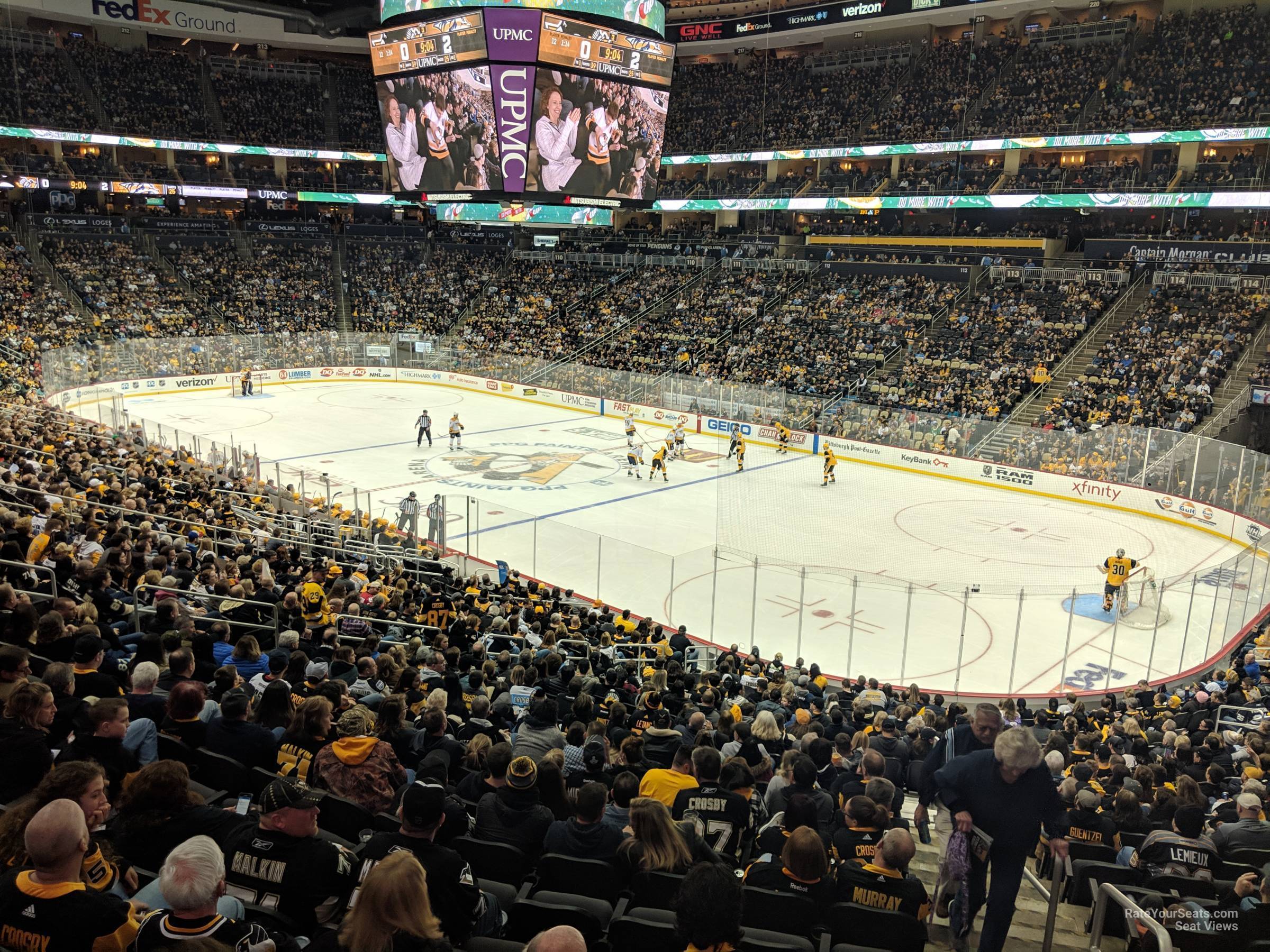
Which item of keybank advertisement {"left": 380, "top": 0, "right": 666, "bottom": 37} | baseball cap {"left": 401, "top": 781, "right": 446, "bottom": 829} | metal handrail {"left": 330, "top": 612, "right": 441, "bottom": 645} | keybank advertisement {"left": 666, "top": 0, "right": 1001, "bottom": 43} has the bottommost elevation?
metal handrail {"left": 330, "top": 612, "right": 441, "bottom": 645}

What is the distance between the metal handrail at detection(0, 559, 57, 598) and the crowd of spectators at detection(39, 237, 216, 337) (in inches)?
1560

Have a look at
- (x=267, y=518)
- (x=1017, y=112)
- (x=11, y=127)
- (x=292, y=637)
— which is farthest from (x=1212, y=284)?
(x=11, y=127)

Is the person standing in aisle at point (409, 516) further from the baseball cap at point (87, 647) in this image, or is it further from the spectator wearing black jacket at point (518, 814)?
the spectator wearing black jacket at point (518, 814)

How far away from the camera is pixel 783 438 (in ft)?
107

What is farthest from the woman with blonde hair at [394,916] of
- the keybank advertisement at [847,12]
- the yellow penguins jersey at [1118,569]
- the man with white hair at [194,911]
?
the keybank advertisement at [847,12]

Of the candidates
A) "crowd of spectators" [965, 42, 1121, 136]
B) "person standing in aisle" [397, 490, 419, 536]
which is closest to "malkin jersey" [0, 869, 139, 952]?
"person standing in aisle" [397, 490, 419, 536]

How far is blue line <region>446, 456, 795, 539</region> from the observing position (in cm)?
1925

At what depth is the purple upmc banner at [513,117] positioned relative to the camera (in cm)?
2714

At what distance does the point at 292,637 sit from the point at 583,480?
19.1m

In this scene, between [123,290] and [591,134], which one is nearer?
[591,134]

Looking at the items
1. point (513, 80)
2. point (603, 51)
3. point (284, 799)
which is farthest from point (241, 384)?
point (284, 799)

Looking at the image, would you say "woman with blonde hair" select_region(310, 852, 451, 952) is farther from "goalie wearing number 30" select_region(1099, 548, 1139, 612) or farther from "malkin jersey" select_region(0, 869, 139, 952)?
"goalie wearing number 30" select_region(1099, 548, 1139, 612)

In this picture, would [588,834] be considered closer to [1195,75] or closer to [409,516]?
[409,516]

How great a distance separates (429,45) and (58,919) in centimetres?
2934
